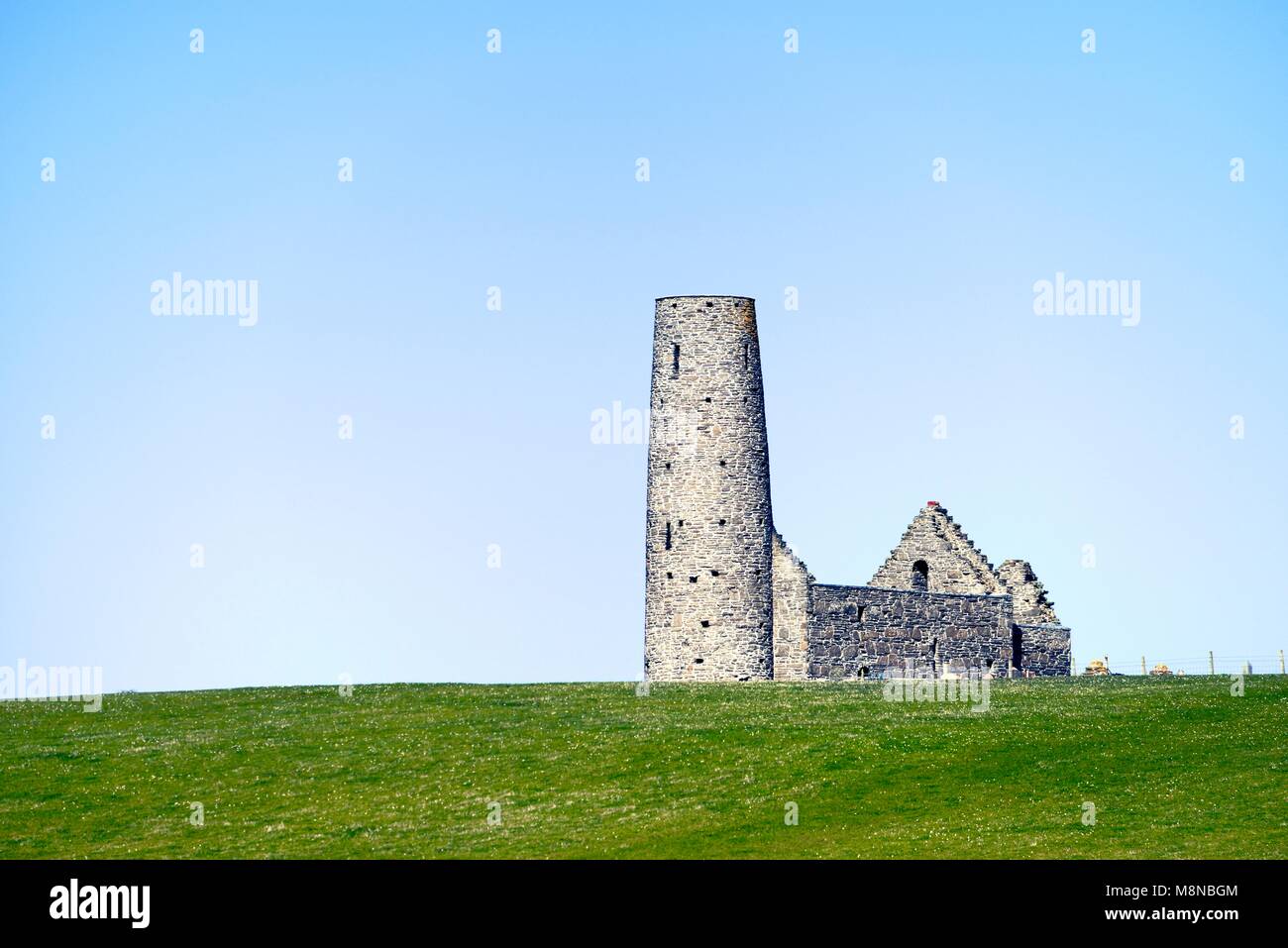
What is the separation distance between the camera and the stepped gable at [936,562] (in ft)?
255

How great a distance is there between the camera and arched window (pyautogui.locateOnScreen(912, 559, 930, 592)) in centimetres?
7900

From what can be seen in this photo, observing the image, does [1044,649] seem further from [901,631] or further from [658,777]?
[658,777]

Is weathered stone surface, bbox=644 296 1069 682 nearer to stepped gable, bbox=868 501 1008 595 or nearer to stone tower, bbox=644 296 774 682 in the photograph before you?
stone tower, bbox=644 296 774 682

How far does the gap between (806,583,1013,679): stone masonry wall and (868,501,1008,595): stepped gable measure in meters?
2.05

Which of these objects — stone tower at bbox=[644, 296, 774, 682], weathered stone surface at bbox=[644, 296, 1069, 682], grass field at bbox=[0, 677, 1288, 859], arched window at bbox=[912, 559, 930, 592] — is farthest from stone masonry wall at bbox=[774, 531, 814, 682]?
arched window at bbox=[912, 559, 930, 592]

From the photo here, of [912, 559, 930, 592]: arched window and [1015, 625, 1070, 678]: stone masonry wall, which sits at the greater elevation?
[912, 559, 930, 592]: arched window
